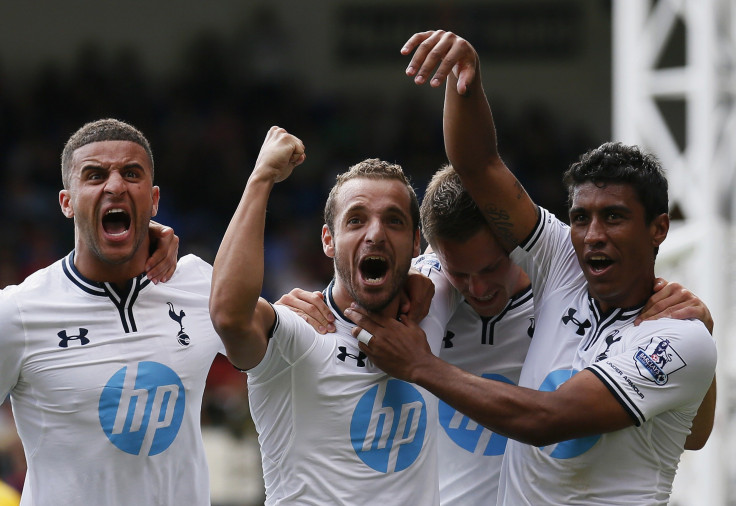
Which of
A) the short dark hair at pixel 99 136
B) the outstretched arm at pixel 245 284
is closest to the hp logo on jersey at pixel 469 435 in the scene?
the outstretched arm at pixel 245 284

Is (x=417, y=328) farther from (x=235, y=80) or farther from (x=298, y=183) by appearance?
(x=235, y=80)

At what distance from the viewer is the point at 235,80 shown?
1298cm

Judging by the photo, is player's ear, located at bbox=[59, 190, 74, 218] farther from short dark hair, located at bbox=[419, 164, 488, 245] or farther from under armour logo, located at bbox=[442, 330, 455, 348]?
under armour logo, located at bbox=[442, 330, 455, 348]

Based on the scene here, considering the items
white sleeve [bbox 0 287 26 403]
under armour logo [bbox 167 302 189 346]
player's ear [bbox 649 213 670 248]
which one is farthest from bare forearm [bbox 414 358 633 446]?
white sleeve [bbox 0 287 26 403]

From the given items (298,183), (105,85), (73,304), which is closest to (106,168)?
(73,304)

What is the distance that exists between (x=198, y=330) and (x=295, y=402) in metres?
0.54

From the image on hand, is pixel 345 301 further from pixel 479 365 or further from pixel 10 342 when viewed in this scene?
pixel 10 342

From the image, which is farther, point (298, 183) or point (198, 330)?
point (298, 183)

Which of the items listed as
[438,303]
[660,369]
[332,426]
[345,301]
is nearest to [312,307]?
[345,301]

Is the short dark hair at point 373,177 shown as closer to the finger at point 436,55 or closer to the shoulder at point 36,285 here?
the finger at point 436,55

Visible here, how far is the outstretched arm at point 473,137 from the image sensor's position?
3.12 metres

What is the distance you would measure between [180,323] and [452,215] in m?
0.99

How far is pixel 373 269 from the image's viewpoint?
10.3 feet

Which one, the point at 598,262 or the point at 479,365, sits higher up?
the point at 598,262
